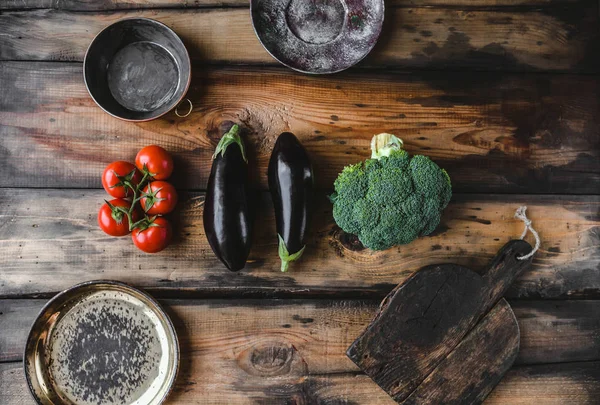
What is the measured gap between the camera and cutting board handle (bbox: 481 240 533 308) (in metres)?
1.64

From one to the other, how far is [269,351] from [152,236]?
0.52 metres

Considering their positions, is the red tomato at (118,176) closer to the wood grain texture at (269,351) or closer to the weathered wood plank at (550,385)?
the wood grain texture at (269,351)

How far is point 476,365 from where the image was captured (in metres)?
1.64

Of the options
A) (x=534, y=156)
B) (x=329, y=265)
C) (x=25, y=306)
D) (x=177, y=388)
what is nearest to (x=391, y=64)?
(x=534, y=156)

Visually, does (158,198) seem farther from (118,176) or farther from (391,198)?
(391,198)

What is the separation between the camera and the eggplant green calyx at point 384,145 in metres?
1.59

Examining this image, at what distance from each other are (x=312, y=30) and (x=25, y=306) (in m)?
1.24

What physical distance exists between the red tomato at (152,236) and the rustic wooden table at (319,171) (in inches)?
3.5

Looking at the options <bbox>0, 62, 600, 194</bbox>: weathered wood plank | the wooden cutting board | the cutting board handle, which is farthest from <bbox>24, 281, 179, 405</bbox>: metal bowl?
the cutting board handle

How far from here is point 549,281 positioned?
1.72 meters

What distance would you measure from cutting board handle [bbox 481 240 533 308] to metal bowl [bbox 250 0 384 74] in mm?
766

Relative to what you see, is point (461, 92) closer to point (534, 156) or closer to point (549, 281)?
point (534, 156)

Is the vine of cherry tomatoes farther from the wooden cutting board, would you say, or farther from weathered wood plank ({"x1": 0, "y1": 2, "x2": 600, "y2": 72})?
the wooden cutting board

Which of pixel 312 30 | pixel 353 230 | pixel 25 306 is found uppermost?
pixel 312 30
